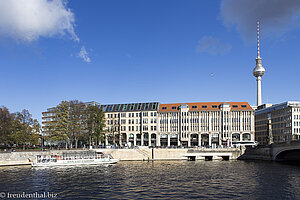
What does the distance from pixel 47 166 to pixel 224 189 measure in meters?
55.1

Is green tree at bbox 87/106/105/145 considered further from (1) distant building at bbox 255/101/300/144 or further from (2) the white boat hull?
(1) distant building at bbox 255/101/300/144

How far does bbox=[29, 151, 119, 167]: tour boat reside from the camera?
84.6 m

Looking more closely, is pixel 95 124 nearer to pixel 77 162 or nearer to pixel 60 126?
pixel 60 126

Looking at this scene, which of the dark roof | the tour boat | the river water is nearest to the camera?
the river water

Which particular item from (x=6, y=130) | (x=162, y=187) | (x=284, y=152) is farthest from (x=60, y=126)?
(x=284, y=152)

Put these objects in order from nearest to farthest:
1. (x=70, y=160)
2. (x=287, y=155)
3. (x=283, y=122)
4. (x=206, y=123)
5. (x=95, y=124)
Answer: (x=70, y=160) → (x=287, y=155) → (x=95, y=124) → (x=206, y=123) → (x=283, y=122)

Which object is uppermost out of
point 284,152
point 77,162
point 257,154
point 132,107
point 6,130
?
point 132,107

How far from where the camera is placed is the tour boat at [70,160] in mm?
84594

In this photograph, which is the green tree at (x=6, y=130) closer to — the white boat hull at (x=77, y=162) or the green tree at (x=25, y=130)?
the green tree at (x=25, y=130)

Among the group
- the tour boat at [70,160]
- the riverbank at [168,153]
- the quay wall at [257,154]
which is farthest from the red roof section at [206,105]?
the tour boat at [70,160]

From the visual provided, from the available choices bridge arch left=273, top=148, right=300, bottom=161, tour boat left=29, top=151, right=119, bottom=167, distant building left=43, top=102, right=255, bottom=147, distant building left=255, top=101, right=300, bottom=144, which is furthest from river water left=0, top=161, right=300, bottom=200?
distant building left=255, top=101, right=300, bottom=144

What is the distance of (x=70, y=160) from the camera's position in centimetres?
8800

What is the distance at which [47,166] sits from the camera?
82.9 m

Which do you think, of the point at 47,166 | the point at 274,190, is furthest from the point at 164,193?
the point at 47,166
